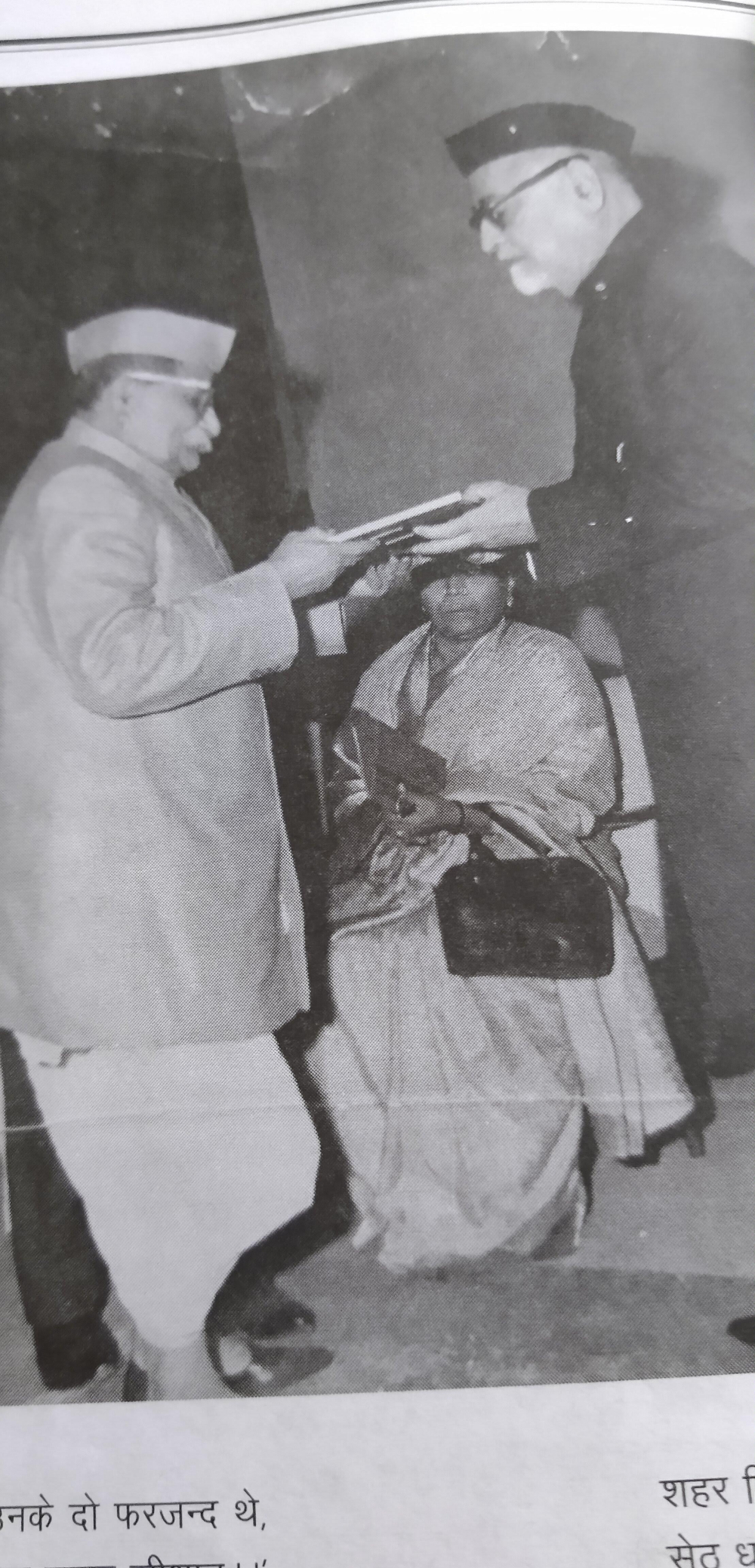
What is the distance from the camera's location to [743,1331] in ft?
4.47

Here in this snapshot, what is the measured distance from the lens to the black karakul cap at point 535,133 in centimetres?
166

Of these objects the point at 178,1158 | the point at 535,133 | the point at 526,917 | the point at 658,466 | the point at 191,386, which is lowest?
the point at 178,1158

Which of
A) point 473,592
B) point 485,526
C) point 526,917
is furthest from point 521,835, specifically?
point 485,526

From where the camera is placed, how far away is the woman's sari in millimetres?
1425

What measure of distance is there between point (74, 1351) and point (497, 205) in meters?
1.91

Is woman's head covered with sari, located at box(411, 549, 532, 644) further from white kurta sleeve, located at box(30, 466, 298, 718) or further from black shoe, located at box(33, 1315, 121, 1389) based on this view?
black shoe, located at box(33, 1315, 121, 1389)

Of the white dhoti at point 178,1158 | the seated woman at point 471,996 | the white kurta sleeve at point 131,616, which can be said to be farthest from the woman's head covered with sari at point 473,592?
the white dhoti at point 178,1158

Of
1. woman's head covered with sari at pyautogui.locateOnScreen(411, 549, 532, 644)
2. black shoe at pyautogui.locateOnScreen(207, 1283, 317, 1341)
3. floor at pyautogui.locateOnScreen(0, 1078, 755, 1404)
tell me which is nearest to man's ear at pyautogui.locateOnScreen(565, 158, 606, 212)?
woman's head covered with sari at pyautogui.locateOnScreen(411, 549, 532, 644)

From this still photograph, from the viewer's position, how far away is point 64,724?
160cm

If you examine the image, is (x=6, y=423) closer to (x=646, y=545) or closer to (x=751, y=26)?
(x=646, y=545)

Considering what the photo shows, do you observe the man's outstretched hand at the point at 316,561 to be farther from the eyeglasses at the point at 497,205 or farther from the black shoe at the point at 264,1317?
the black shoe at the point at 264,1317

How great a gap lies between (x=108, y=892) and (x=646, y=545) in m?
1.00

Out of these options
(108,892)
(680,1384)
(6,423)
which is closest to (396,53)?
(6,423)

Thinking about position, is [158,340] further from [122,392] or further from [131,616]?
[131,616]
